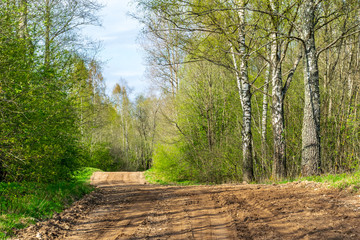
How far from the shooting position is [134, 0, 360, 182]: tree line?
33.6ft

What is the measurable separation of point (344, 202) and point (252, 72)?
13.5m

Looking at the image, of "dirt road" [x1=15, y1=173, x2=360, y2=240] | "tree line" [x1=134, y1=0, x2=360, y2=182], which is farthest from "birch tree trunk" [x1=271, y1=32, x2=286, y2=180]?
"dirt road" [x1=15, y1=173, x2=360, y2=240]

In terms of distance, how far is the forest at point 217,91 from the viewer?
339 inches

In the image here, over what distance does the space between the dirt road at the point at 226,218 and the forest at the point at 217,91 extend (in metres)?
2.08

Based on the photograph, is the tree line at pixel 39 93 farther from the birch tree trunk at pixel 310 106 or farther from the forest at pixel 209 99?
the birch tree trunk at pixel 310 106

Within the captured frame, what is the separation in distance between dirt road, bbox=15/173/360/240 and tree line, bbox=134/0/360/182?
3286mm

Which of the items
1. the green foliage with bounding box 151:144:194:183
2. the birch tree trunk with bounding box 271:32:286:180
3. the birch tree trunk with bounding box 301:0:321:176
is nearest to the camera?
the birch tree trunk with bounding box 301:0:321:176

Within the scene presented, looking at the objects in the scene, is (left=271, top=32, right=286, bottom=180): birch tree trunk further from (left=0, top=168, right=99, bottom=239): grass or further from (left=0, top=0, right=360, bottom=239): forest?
(left=0, top=168, right=99, bottom=239): grass

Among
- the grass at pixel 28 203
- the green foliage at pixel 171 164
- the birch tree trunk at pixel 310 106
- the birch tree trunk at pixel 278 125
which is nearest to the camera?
the grass at pixel 28 203

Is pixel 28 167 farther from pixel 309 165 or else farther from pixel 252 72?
pixel 252 72

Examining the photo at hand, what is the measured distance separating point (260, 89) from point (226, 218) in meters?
10.1

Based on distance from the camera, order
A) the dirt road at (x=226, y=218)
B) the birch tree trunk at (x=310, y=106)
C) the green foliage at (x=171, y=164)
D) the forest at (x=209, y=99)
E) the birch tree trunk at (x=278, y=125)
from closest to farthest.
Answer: the dirt road at (x=226, y=218)
the forest at (x=209, y=99)
the birch tree trunk at (x=310, y=106)
the birch tree trunk at (x=278, y=125)
the green foliage at (x=171, y=164)

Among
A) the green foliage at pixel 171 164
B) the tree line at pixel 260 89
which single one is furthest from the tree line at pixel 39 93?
the green foliage at pixel 171 164

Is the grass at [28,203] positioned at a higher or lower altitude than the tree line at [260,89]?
lower
